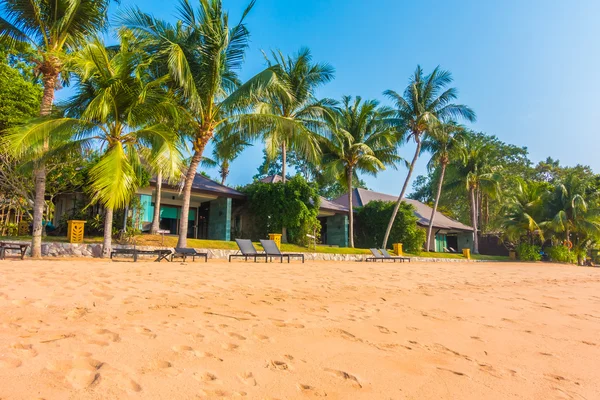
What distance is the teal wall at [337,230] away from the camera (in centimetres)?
2266

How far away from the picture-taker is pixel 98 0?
10.2 meters

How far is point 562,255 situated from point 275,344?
1134 inches

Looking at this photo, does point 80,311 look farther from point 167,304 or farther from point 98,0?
point 98,0

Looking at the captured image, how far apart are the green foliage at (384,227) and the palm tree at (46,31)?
17996 millimetres

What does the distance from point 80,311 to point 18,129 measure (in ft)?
23.4

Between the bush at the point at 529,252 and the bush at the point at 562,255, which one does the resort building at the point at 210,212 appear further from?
the bush at the point at 562,255

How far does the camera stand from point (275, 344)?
9.28 feet

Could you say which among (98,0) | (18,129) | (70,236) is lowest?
(70,236)

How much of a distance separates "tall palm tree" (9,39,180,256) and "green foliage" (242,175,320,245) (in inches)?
301

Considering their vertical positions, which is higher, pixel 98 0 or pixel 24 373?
pixel 98 0

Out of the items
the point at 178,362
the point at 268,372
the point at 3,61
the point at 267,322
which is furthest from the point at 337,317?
the point at 3,61

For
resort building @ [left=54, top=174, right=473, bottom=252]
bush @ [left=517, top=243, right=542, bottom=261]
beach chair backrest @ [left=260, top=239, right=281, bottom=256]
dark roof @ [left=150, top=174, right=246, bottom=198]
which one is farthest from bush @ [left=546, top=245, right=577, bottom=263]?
beach chair backrest @ [left=260, top=239, right=281, bottom=256]

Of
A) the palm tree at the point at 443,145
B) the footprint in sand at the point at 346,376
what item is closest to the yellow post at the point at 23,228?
the footprint in sand at the point at 346,376

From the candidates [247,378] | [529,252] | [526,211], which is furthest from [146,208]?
[526,211]
